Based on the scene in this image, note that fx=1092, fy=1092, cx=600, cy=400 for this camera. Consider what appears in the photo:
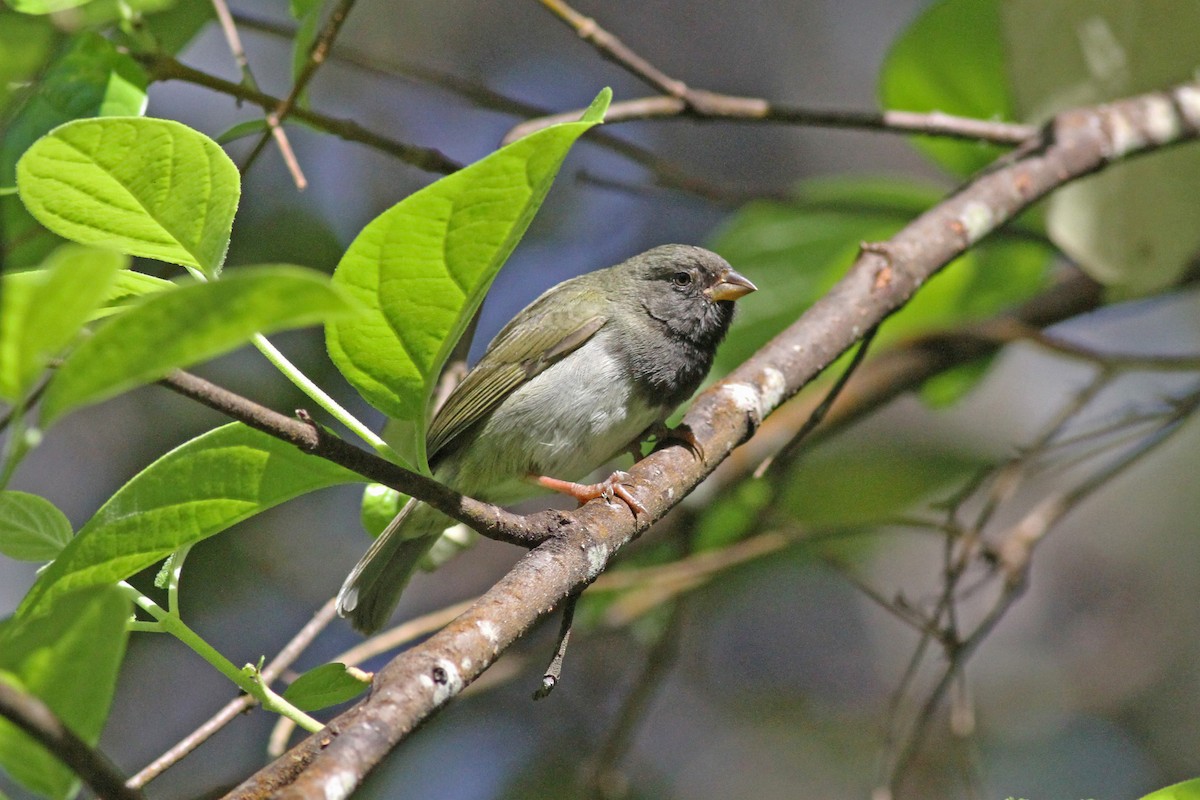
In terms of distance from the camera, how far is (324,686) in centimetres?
166

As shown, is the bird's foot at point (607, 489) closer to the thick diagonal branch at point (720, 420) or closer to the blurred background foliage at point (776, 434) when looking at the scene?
the thick diagonal branch at point (720, 420)

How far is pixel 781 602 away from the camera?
627cm

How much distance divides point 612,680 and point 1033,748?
2.04m

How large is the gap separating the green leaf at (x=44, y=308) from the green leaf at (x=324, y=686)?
2.66ft

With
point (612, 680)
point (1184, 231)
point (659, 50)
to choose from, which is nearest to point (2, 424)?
point (1184, 231)

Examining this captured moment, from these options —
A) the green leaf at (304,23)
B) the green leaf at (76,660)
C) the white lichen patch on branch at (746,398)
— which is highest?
the green leaf at (304,23)

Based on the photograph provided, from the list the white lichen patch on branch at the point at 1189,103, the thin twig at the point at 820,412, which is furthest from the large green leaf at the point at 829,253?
the thin twig at the point at 820,412

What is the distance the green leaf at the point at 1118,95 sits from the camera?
3273 mm

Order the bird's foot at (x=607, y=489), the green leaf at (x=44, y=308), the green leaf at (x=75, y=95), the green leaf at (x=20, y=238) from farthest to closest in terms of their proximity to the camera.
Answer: the green leaf at (x=20, y=238) < the green leaf at (x=75, y=95) < the bird's foot at (x=607, y=489) < the green leaf at (x=44, y=308)

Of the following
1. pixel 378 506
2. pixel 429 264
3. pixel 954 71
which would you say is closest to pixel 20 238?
pixel 378 506

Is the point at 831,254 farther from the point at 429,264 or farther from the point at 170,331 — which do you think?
the point at 170,331

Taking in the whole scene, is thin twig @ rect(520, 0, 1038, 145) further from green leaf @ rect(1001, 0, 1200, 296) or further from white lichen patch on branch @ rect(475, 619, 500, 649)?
white lichen patch on branch @ rect(475, 619, 500, 649)

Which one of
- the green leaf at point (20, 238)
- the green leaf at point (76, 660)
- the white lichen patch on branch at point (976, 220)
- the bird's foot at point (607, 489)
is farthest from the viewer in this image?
the white lichen patch on branch at point (976, 220)

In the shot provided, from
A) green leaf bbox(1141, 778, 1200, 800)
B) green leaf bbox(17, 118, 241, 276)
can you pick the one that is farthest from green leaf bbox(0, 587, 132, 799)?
green leaf bbox(1141, 778, 1200, 800)
